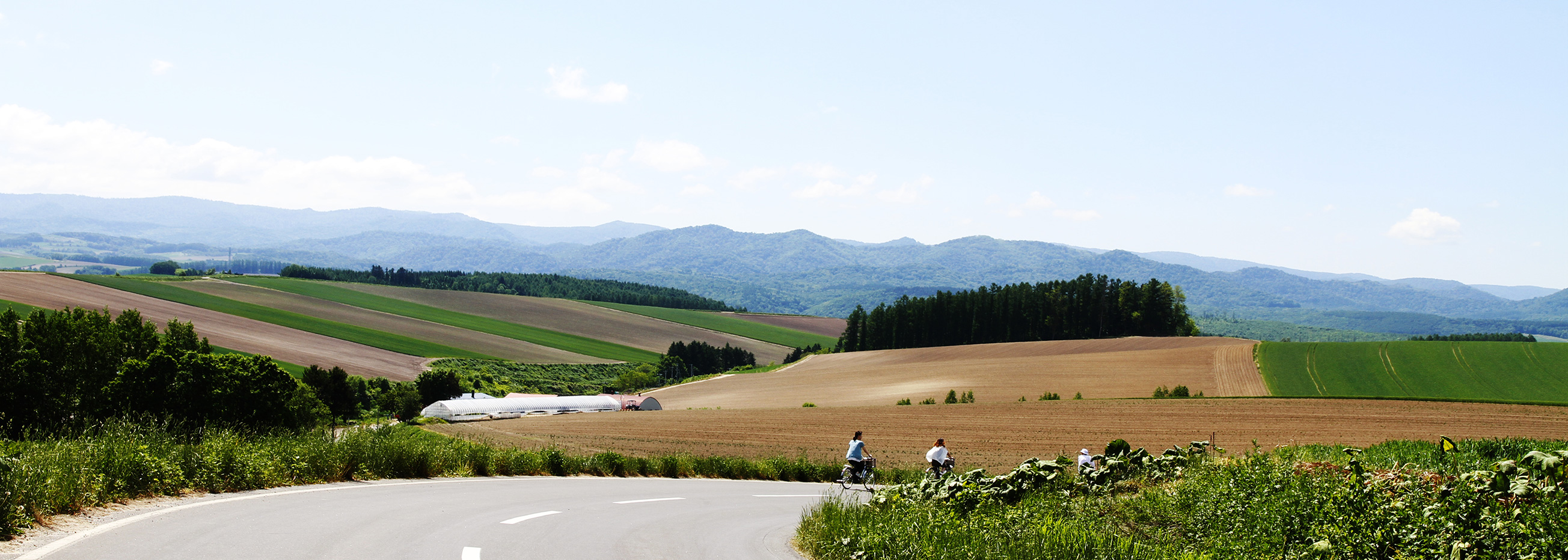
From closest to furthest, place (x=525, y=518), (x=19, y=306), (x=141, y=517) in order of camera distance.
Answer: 1. (x=141, y=517)
2. (x=525, y=518)
3. (x=19, y=306)

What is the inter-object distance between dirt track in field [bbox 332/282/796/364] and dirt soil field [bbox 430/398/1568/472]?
297 feet

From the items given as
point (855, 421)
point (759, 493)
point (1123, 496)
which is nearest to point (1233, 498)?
point (1123, 496)

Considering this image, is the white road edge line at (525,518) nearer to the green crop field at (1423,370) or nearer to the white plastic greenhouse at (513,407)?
the green crop field at (1423,370)

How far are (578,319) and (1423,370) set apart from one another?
132684mm

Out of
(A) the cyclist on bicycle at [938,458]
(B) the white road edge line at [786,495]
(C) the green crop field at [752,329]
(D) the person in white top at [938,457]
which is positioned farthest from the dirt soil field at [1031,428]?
(C) the green crop field at [752,329]

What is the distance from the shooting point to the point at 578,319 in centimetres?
16838

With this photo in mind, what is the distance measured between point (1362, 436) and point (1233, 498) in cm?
3571

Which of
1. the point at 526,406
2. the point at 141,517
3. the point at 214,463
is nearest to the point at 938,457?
the point at 214,463

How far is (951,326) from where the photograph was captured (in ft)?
420

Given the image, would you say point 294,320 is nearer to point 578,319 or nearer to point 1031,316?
point 578,319

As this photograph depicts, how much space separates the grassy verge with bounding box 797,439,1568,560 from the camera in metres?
7.92

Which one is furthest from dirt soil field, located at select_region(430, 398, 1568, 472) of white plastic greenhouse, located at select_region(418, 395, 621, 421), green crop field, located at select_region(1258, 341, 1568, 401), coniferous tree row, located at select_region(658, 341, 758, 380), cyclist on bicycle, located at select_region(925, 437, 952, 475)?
coniferous tree row, located at select_region(658, 341, 758, 380)

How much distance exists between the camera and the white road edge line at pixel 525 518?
12.4 m

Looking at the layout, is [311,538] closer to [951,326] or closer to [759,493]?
[759,493]
